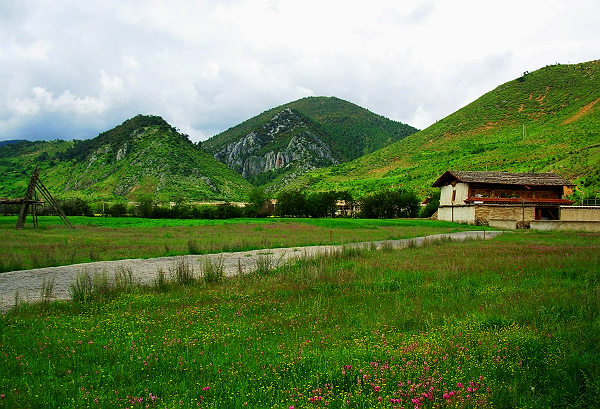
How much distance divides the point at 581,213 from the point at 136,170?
118 meters

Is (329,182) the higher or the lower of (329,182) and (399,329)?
the higher

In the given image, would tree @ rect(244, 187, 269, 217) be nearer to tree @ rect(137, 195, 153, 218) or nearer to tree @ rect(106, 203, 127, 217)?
tree @ rect(137, 195, 153, 218)

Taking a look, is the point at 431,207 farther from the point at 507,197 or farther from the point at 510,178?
the point at 510,178

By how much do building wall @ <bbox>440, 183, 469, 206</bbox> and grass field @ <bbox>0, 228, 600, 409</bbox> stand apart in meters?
48.0

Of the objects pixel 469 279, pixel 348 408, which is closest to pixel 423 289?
pixel 469 279

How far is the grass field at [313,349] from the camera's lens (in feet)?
15.1

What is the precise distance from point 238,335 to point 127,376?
80.2 inches

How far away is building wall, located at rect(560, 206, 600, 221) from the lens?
4578 centimetres

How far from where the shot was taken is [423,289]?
34.8 ft

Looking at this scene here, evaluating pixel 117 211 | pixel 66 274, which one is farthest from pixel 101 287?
pixel 117 211

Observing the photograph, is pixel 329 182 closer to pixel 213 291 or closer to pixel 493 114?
pixel 493 114

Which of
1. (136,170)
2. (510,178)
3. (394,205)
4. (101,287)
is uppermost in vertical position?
(136,170)

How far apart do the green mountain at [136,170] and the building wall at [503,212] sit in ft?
267

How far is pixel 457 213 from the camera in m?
58.6
